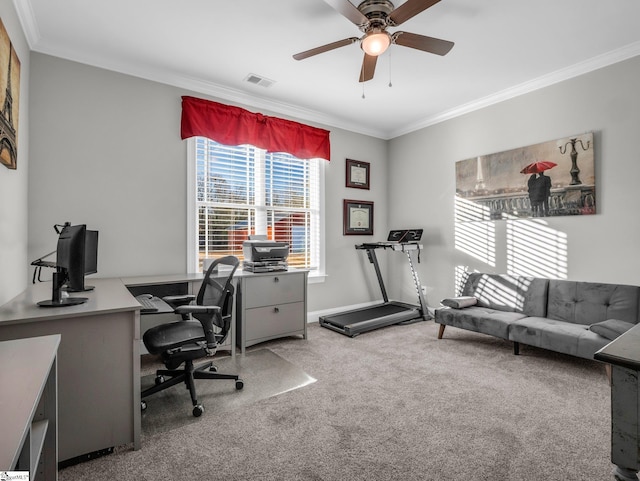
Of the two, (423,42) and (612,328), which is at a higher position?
(423,42)

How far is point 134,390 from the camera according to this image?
1.83m

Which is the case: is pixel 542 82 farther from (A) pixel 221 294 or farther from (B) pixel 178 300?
(B) pixel 178 300

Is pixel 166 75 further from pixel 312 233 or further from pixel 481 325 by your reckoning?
pixel 481 325

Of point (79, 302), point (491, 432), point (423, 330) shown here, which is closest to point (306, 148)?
point (423, 330)

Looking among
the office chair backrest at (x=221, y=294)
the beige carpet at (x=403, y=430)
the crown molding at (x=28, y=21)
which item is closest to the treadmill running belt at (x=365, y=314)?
the beige carpet at (x=403, y=430)

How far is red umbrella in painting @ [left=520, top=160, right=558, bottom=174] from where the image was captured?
11.7 ft

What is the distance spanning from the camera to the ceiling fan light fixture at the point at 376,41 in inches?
90.4

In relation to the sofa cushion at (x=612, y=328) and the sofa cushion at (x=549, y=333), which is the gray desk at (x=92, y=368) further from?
the sofa cushion at (x=612, y=328)

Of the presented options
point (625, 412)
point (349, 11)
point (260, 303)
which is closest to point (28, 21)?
point (349, 11)

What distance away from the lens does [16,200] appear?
2.44 meters

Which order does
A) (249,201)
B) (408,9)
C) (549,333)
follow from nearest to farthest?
(408,9) → (549,333) → (249,201)

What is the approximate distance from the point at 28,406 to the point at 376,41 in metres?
2.57

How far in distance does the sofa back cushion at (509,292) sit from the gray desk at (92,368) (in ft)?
11.6

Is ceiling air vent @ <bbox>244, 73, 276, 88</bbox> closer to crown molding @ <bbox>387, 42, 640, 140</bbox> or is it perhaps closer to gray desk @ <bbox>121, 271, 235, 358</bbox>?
gray desk @ <bbox>121, 271, 235, 358</bbox>
